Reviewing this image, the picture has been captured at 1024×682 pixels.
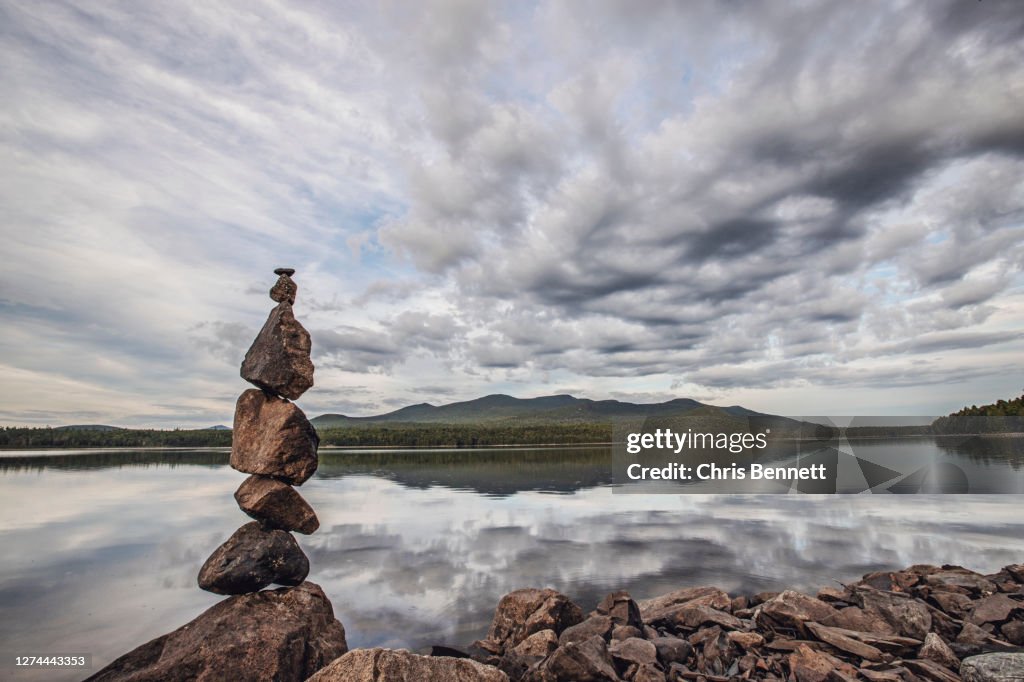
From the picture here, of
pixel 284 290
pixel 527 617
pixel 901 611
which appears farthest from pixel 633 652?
pixel 284 290

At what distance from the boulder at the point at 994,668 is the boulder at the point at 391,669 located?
969 cm

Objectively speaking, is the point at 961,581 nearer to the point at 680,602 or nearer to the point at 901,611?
the point at 901,611

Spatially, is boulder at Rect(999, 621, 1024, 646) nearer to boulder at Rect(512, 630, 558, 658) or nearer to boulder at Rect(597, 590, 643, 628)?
boulder at Rect(597, 590, 643, 628)

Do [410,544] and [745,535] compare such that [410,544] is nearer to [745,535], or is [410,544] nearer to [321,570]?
[321,570]

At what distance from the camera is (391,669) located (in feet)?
24.0

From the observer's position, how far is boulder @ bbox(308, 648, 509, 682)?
7.16m

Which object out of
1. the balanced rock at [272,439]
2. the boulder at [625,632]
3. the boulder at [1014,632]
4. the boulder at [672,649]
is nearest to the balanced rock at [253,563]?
the balanced rock at [272,439]

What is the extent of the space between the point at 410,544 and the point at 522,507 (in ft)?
47.2

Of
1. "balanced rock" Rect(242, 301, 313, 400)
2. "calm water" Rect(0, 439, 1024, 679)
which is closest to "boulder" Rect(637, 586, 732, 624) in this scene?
"calm water" Rect(0, 439, 1024, 679)

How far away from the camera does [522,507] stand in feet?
129

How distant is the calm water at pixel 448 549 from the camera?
17062 millimetres

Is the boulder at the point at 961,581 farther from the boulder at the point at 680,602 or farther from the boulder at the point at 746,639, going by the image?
the boulder at the point at 746,639

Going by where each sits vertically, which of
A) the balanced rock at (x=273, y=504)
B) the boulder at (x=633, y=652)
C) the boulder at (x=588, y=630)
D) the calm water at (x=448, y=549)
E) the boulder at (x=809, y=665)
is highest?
the balanced rock at (x=273, y=504)

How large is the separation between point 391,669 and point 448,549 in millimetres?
18828
